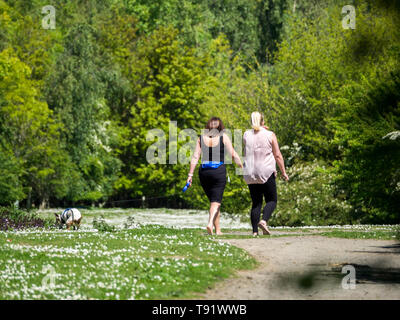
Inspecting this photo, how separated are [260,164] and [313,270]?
445cm

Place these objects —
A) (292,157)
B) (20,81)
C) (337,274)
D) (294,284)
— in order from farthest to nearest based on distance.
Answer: (20,81) → (292,157) → (337,274) → (294,284)

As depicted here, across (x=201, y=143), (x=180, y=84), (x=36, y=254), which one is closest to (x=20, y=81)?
(x=180, y=84)

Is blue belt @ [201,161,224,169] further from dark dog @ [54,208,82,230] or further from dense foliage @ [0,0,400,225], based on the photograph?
dark dog @ [54,208,82,230]

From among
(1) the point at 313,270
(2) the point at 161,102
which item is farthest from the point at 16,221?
(2) the point at 161,102

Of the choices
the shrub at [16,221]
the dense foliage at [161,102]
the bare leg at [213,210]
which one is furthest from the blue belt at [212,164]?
the shrub at [16,221]

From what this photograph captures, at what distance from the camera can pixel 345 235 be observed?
14.8m

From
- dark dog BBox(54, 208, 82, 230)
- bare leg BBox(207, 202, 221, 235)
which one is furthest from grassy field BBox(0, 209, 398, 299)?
dark dog BBox(54, 208, 82, 230)

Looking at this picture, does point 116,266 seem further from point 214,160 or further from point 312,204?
point 312,204

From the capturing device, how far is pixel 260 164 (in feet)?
47.3

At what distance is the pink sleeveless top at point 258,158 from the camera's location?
47.3 ft

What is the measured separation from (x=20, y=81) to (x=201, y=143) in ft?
79.8

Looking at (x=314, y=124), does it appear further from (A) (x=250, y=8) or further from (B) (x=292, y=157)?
(A) (x=250, y=8)

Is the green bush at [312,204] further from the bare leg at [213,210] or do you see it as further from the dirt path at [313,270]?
the dirt path at [313,270]

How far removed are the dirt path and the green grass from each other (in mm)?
370
